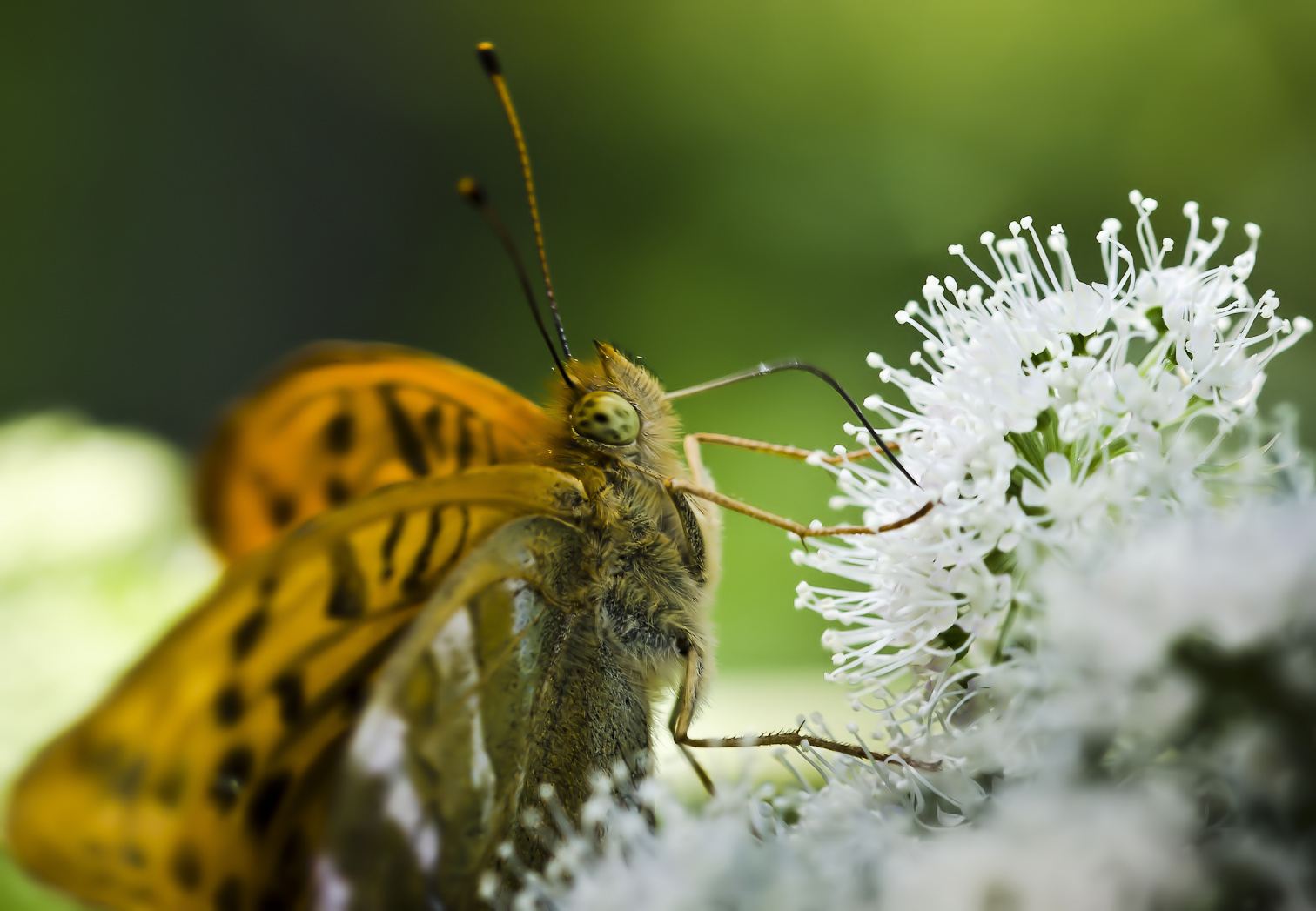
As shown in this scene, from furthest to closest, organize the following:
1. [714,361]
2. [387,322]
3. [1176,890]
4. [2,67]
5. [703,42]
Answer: [387,322] → [2,67] → [703,42] → [714,361] → [1176,890]

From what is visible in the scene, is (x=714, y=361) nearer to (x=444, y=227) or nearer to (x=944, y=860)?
(x=444, y=227)

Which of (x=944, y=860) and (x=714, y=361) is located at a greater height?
(x=714, y=361)

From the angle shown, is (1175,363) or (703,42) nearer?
(1175,363)

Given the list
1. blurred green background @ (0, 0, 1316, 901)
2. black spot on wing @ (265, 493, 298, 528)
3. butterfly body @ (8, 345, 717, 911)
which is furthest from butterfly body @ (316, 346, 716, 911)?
blurred green background @ (0, 0, 1316, 901)

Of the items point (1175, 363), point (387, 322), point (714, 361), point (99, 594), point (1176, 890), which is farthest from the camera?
point (387, 322)

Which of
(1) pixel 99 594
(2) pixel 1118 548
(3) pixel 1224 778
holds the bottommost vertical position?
(3) pixel 1224 778

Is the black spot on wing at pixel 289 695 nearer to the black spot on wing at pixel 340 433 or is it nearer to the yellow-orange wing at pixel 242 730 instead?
the yellow-orange wing at pixel 242 730

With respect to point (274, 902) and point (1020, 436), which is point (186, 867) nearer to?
point (274, 902)

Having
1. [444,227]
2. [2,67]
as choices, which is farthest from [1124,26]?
[2,67]
